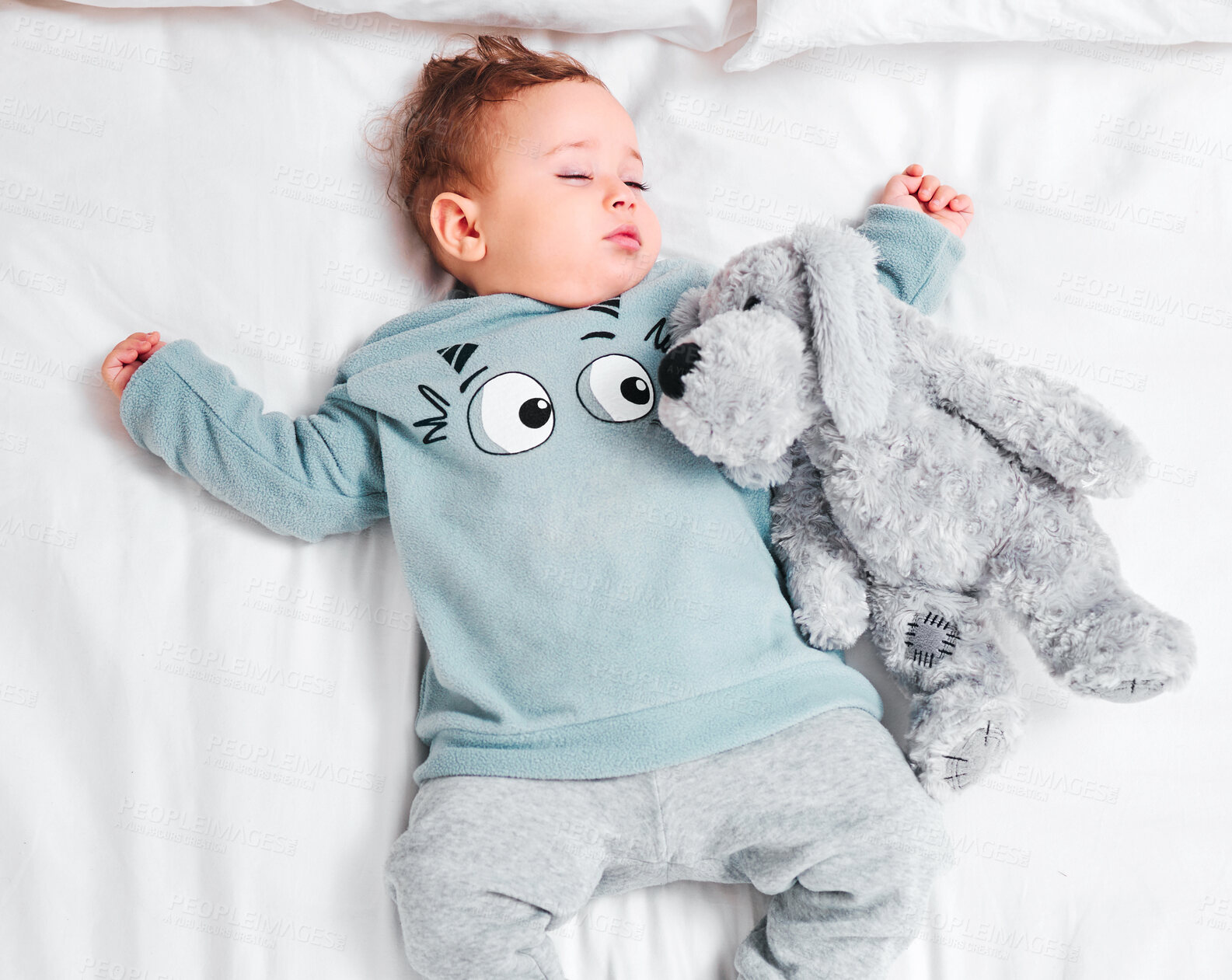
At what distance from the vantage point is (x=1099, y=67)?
4.63 feet

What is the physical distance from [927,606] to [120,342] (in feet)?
3.46

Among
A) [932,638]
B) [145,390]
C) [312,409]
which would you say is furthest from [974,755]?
[145,390]

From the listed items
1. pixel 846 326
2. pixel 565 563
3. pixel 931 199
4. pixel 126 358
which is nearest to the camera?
pixel 846 326

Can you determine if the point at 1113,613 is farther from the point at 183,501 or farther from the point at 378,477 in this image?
the point at 183,501

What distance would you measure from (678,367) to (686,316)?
18 centimetres

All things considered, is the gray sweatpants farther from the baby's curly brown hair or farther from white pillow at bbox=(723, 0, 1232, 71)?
white pillow at bbox=(723, 0, 1232, 71)

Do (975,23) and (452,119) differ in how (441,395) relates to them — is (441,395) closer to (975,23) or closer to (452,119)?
(452,119)

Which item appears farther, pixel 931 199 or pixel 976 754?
pixel 931 199

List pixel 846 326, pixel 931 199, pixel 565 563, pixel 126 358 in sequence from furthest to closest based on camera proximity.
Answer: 1. pixel 931 199
2. pixel 126 358
3. pixel 565 563
4. pixel 846 326

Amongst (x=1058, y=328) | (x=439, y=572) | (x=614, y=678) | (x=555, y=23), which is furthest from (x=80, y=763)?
(x=1058, y=328)

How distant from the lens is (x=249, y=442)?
1.24 m

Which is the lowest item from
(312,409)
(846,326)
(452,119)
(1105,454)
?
(312,409)

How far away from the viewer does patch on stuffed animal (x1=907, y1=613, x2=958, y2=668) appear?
118cm

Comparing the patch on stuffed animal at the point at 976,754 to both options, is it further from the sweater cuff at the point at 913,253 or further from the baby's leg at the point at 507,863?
the sweater cuff at the point at 913,253
